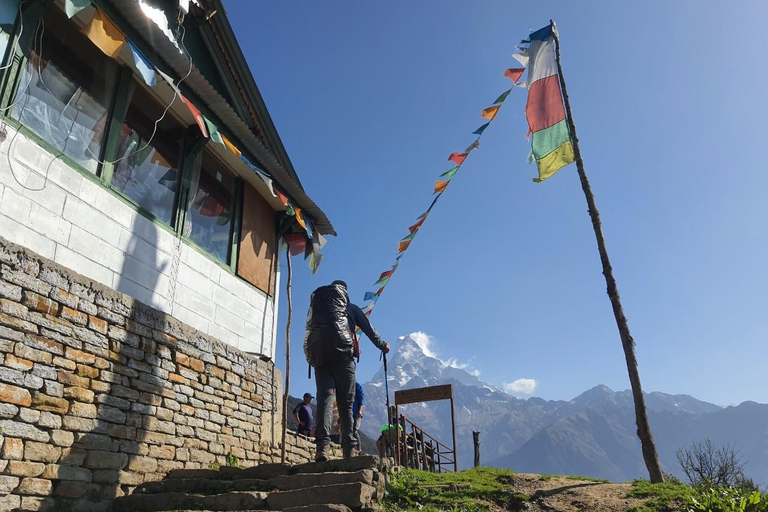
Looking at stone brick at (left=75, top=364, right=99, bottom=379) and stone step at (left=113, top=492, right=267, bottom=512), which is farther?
stone brick at (left=75, top=364, right=99, bottom=379)

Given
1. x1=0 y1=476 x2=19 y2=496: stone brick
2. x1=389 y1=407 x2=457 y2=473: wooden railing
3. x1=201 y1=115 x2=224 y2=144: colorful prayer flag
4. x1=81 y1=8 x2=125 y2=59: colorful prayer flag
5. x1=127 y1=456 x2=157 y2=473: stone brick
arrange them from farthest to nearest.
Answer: x1=389 y1=407 x2=457 y2=473: wooden railing < x1=201 y1=115 x2=224 y2=144: colorful prayer flag < x1=81 y1=8 x2=125 y2=59: colorful prayer flag < x1=127 y1=456 x2=157 y2=473: stone brick < x1=0 y1=476 x2=19 y2=496: stone brick

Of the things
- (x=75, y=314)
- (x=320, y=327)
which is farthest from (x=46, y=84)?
(x=320, y=327)

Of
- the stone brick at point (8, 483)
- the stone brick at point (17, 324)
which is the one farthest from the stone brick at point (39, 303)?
the stone brick at point (8, 483)

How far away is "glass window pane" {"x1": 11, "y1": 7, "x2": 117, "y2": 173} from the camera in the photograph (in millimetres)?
5926

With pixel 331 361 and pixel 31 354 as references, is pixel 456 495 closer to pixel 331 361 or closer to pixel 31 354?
pixel 331 361

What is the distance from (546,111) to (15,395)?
9.73m

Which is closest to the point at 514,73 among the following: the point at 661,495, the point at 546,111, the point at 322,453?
the point at 546,111

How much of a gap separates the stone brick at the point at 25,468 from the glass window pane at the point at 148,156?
3277 mm

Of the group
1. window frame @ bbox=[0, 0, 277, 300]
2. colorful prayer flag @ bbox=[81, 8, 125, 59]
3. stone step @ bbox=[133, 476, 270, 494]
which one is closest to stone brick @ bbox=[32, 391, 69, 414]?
stone step @ bbox=[133, 476, 270, 494]

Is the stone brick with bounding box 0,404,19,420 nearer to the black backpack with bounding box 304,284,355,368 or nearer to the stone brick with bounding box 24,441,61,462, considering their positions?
the stone brick with bounding box 24,441,61,462

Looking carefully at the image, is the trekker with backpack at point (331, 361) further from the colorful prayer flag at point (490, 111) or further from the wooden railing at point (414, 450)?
the wooden railing at point (414, 450)

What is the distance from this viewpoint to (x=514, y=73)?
11570 millimetres

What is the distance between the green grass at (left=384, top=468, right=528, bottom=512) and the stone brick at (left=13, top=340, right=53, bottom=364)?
359cm

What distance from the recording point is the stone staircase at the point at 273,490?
4766mm
